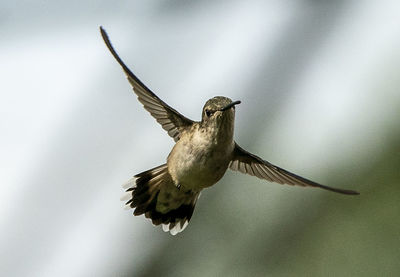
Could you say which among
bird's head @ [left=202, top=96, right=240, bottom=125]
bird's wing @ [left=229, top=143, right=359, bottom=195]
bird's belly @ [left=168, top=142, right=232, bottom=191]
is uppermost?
bird's head @ [left=202, top=96, right=240, bottom=125]

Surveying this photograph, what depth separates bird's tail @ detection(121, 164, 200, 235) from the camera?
3564 mm

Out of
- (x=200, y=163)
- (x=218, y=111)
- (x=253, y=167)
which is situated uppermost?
(x=218, y=111)

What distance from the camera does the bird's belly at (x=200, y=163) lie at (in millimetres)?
3004

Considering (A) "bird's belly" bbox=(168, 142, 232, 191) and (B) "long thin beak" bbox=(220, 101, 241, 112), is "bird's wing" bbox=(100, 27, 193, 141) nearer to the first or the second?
(A) "bird's belly" bbox=(168, 142, 232, 191)

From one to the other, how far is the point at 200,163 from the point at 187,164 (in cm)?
7

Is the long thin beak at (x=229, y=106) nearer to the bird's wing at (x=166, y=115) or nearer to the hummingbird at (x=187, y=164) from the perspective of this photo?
the hummingbird at (x=187, y=164)

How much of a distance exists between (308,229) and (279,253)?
1.26 ft

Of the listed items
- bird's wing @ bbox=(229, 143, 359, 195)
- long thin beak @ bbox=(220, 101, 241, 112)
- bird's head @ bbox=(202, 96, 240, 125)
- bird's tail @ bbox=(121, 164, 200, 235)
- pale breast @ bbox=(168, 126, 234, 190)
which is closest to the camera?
long thin beak @ bbox=(220, 101, 241, 112)

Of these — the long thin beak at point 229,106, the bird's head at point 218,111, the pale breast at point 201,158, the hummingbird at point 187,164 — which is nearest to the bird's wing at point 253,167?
the hummingbird at point 187,164

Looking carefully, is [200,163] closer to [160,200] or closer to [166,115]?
[166,115]

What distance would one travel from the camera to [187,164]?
10.1ft

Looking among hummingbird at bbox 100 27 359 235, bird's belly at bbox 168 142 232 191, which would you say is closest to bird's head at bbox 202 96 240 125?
hummingbird at bbox 100 27 359 235

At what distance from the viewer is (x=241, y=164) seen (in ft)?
11.4

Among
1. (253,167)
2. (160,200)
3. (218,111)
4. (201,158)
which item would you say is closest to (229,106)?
(218,111)
